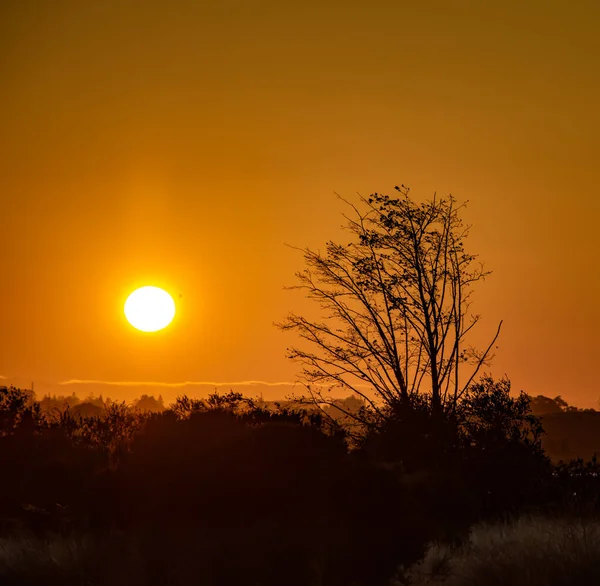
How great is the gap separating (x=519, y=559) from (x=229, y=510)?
5352 millimetres

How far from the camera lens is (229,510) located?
17969 mm

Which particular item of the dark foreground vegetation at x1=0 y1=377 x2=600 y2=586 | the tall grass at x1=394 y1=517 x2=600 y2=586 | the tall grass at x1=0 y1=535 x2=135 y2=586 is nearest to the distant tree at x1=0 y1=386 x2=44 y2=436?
the dark foreground vegetation at x1=0 y1=377 x2=600 y2=586

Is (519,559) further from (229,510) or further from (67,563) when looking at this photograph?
(67,563)

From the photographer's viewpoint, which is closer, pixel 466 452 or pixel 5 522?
pixel 5 522

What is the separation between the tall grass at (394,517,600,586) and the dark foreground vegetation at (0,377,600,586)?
0.58 feet

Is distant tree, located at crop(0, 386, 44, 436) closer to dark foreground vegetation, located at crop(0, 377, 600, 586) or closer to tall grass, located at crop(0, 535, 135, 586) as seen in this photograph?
dark foreground vegetation, located at crop(0, 377, 600, 586)

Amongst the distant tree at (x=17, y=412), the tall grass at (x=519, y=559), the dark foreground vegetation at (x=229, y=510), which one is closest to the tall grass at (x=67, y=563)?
the dark foreground vegetation at (x=229, y=510)

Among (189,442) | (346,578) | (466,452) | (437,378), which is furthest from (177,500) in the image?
(437,378)

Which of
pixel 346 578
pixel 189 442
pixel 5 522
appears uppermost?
pixel 189 442

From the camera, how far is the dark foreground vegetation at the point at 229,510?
17188 millimetres

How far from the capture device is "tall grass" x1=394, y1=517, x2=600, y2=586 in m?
15.6

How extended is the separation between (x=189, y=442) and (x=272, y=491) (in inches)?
84.4

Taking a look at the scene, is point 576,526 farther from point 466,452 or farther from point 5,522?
point 5,522

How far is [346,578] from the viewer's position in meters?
17.3
